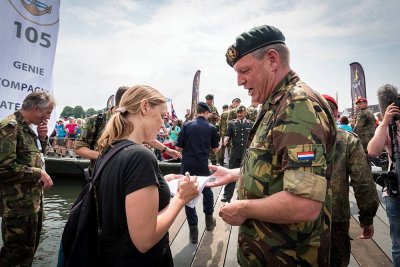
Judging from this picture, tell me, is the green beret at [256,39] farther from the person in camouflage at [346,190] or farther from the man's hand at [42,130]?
the man's hand at [42,130]

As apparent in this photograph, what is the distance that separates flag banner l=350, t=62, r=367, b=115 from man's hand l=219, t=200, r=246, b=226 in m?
15.0

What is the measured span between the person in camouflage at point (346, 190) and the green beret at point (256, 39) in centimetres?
158

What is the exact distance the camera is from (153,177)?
1414 millimetres

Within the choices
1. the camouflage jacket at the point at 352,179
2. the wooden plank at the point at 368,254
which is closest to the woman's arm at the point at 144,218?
the camouflage jacket at the point at 352,179

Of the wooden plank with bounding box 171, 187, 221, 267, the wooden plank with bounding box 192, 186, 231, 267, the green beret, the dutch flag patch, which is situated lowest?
the wooden plank with bounding box 171, 187, 221, 267

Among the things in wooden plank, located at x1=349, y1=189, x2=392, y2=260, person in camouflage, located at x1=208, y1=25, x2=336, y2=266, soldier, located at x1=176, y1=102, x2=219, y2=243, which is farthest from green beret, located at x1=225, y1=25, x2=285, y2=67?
wooden plank, located at x1=349, y1=189, x2=392, y2=260

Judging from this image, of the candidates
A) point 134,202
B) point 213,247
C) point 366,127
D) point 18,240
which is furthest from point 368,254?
point 366,127

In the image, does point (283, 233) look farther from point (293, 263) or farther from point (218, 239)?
point (218, 239)

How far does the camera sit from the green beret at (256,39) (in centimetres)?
158

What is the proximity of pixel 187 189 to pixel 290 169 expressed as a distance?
2.24 ft

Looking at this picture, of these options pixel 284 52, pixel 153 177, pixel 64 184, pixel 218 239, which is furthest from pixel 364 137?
pixel 64 184

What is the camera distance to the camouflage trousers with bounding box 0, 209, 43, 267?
2.88m

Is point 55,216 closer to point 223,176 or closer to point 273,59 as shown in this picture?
point 223,176

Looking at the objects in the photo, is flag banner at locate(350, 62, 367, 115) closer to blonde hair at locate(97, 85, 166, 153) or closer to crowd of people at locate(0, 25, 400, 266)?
crowd of people at locate(0, 25, 400, 266)
